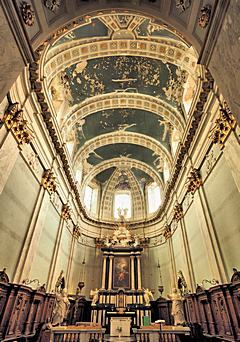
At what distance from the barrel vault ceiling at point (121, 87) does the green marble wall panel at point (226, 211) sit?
434 cm

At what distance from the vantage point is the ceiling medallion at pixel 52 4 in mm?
5683

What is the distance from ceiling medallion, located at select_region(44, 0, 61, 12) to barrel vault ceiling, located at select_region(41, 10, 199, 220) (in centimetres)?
221

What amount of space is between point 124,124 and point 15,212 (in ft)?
36.3

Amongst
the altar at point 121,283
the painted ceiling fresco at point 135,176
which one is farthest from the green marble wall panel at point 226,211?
the painted ceiling fresco at point 135,176

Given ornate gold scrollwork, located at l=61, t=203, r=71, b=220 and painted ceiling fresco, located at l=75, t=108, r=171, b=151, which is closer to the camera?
ornate gold scrollwork, located at l=61, t=203, r=71, b=220

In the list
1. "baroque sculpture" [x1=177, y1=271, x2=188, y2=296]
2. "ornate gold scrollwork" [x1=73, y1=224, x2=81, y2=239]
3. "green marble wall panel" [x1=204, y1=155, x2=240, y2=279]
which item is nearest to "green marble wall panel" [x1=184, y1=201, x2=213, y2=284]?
"green marble wall panel" [x1=204, y1=155, x2=240, y2=279]

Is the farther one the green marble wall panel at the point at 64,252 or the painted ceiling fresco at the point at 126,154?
the painted ceiling fresco at the point at 126,154

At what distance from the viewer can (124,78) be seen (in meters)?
12.9

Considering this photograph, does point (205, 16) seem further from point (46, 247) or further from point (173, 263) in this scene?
point (173, 263)

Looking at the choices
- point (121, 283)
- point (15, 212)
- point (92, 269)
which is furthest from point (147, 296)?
point (15, 212)

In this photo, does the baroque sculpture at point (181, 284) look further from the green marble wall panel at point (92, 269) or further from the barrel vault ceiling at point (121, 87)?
the barrel vault ceiling at point (121, 87)

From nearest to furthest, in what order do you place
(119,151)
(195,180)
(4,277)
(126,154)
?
(4,277)
(195,180)
(119,151)
(126,154)

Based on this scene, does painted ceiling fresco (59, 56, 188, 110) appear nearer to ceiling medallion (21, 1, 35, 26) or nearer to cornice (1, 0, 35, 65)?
ceiling medallion (21, 1, 35, 26)

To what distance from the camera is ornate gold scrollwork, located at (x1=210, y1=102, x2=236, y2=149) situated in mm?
7031
